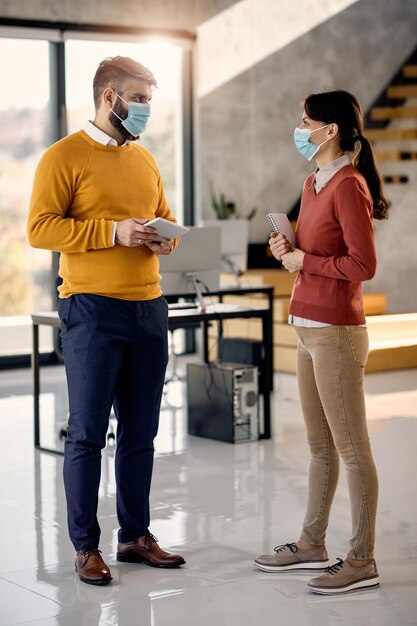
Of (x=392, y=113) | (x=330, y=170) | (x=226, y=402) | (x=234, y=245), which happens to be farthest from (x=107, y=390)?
(x=392, y=113)

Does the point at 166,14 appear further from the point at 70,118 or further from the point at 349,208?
the point at 349,208

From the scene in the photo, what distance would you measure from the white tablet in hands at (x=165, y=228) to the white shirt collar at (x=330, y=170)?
1.39ft

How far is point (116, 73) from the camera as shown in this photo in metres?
3.27

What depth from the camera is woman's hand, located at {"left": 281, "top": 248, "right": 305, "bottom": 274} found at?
10.4 feet

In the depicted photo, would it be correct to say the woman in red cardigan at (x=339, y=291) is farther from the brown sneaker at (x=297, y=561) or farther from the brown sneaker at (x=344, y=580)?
the brown sneaker at (x=297, y=561)

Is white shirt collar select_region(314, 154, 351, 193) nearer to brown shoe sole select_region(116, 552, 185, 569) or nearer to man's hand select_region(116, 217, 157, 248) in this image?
man's hand select_region(116, 217, 157, 248)

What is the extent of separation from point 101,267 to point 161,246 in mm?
201

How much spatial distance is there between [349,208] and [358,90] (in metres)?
7.16

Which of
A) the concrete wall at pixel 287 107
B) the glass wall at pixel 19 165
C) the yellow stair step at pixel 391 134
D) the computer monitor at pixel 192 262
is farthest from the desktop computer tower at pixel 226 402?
the yellow stair step at pixel 391 134

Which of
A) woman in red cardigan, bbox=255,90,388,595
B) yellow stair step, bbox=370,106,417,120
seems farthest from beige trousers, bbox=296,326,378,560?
yellow stair step, bbox=370,106,417,120

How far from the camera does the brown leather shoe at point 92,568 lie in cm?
325

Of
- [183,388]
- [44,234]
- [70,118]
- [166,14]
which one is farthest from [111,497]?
[166,14]

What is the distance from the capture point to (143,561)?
3.48 m

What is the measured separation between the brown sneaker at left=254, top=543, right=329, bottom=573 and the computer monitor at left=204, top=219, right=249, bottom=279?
12.4 feet
